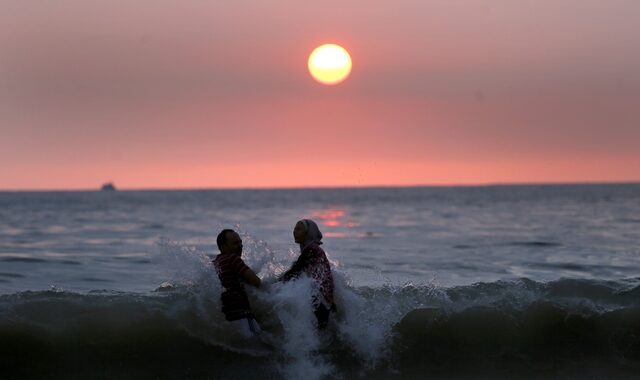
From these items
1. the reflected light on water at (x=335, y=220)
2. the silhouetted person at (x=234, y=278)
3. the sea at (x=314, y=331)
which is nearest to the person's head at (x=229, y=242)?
the silhouetted person at (x=234, y=278)

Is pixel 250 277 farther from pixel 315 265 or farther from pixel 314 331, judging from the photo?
pixel 314 331

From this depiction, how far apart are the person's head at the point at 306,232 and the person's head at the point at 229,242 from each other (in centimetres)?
77

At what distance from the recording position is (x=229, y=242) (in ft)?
36.7

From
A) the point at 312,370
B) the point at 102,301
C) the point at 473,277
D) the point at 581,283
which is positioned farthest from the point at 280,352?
the point at 473,277

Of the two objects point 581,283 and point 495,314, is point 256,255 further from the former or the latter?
point 581,283

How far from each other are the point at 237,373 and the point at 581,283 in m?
7.06

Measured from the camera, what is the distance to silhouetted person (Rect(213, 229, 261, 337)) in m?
11.2

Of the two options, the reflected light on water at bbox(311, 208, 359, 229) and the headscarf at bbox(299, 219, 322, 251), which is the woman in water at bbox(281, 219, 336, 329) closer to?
the headscarf at bbox(299, 219, 322, 251)

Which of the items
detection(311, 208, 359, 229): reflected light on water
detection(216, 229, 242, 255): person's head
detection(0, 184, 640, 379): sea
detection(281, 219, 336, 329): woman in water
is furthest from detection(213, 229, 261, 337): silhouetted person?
detection(311, 208, 359, 229): reflected light on water

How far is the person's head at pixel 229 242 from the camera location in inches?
440

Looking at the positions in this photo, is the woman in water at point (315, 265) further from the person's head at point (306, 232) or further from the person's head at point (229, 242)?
the person's head at point (229, 242)

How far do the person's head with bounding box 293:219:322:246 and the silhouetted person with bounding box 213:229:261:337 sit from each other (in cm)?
77

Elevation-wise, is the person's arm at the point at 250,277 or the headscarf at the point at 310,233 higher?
the headscarf at the point at 310,233

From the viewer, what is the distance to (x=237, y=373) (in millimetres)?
11906
